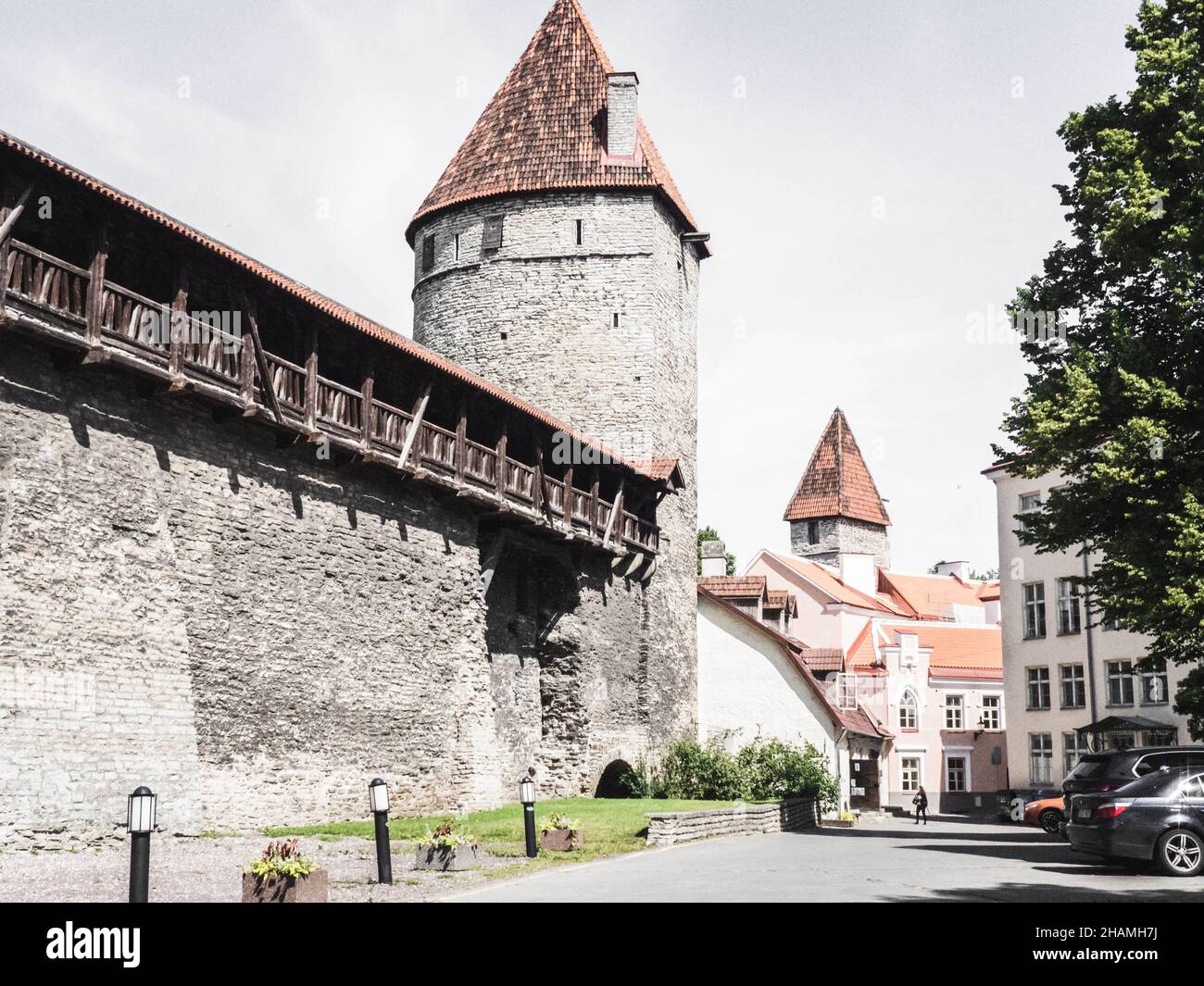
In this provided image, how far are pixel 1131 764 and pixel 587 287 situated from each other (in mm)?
20602

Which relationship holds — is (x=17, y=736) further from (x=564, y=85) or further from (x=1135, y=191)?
(x=564, y=85)

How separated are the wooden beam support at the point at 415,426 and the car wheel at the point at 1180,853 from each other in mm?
12529

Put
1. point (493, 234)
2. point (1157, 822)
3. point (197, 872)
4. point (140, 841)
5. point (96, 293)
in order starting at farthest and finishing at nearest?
point (493, 234) < point (96, 293) < point (1157, 822) < point (197, 872) < point (140, 841)

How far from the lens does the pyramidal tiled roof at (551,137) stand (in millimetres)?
34031

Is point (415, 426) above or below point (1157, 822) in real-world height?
above

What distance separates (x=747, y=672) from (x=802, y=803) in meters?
8.67

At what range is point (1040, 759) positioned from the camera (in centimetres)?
4038

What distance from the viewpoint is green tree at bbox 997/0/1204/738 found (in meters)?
17.9

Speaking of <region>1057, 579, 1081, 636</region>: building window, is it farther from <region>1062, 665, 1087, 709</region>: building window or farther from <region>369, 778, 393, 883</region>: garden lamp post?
<region>369, 778, 393, 883</region>: garden lamp post

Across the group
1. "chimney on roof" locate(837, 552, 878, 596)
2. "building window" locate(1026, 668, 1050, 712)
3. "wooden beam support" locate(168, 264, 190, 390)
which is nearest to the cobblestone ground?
"wooden beam support" locate(168, 264, 190, 390)

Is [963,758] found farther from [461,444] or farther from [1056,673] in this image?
[461,444]

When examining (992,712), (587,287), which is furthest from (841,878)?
(992,712)

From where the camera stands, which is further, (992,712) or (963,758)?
(992,712)
